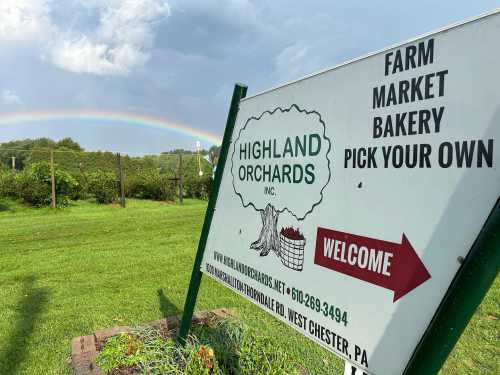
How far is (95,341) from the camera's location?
3.23m

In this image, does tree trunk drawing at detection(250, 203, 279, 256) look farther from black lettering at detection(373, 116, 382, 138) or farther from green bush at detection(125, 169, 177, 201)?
green bush at detection(125, 169, 177, 201)

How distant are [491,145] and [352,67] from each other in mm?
638

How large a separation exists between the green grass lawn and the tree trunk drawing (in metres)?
1.20

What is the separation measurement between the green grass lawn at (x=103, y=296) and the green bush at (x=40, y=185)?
533 centimetres

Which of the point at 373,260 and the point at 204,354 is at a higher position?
the point at 373,260

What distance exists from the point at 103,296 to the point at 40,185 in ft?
38.7

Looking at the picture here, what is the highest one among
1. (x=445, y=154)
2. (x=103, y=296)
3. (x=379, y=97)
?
(x=379, y=97)

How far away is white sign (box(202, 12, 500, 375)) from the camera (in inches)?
43.8

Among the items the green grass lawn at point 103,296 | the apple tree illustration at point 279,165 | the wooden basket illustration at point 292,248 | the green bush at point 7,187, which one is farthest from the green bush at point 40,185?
the wooden basket illustration at point 292,248

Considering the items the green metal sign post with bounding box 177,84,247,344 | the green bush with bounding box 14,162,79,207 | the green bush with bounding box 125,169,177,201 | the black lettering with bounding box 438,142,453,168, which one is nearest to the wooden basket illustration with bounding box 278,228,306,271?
the black lettering with bounding box 438,142,453,168

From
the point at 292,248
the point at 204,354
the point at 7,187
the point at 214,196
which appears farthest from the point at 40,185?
the point at 292,248

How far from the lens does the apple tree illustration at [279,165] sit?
5.60 feet

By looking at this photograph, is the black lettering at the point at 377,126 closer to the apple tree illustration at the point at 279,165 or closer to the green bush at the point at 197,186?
the apple tree illustration at the point at 279,165

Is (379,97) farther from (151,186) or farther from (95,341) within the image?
(151,186)
